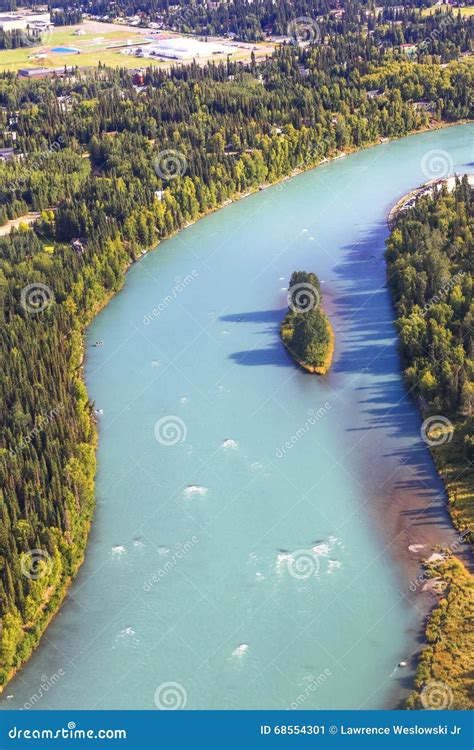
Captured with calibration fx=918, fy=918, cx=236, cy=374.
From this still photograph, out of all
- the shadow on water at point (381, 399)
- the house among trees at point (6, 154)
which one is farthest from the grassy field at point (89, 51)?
the shadow on water at point (381, 399)

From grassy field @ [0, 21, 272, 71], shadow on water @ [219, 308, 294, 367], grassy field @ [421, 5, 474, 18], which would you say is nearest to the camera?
shadow on water @ [219, 308, 294, 367]

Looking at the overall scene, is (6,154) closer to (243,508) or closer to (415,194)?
(415,194)

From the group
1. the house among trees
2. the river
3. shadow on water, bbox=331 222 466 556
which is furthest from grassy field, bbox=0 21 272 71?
shadow on water, bbox=331 222 466 556

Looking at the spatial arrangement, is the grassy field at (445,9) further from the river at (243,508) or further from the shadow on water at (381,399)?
the river at (243,508)

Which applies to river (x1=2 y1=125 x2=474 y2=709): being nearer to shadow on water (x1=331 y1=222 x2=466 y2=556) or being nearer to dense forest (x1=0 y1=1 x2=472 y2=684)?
shadow on water (x1=331 y1=222 x2=466 y2=556)

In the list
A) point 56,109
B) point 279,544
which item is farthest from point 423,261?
point 56,109

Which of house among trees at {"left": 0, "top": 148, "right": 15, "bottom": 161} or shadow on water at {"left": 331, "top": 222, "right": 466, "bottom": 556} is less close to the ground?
house among trees at {"left": 0, "top": 148, "right": 15, "bottom": 161}

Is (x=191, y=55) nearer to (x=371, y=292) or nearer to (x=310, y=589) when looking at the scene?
(x=371, y=292)
